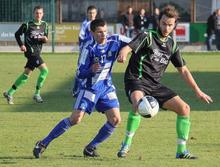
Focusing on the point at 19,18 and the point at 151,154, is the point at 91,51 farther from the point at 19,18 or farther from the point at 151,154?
the point at 19,18

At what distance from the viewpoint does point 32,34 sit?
1764cm

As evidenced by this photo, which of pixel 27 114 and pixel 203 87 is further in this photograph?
pixel 203 87

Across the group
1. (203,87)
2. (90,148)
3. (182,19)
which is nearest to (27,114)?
(90,148)

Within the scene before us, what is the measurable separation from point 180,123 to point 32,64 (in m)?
8.13

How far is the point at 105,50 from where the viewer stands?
395 inches

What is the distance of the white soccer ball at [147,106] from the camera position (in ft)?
31.2

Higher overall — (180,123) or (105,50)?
(105,50)

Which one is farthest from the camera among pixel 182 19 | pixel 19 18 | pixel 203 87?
pixel 182 19

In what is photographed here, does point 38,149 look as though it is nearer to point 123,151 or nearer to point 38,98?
point 123,151

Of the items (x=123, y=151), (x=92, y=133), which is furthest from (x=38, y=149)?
(x=92, y=133)

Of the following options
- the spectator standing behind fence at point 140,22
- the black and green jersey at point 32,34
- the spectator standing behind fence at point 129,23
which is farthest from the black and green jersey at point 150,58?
the spectator standing behind fence at point 129,23

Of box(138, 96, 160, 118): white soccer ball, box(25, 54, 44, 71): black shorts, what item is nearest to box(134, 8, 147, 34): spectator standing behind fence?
box(25, 54, 44, 71): black shorts

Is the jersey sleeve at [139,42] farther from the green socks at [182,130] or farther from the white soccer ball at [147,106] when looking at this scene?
the green socks at [182,130]

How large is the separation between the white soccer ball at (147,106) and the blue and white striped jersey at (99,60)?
2.39 feet
